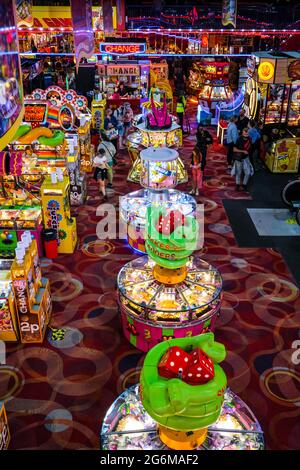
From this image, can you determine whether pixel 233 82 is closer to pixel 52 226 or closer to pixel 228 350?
pixel 52 226

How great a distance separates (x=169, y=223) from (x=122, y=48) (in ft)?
45.2

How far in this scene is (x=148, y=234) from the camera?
5535 mm

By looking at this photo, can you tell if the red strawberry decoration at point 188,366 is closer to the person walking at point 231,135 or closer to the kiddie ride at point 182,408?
the kiddie ride at point 182,408

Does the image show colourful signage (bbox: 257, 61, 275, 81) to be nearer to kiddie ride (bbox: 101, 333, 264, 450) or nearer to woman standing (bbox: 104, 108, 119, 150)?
woman standing (bbox: 104, 108, 119, 150)

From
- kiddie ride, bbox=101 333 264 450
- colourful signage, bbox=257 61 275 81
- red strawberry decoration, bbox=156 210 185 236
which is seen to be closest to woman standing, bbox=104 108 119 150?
colourful signage, bbox=257 61 275 81

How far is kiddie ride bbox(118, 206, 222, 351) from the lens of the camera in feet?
17.5

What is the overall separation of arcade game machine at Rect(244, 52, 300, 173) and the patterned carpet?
4.52 m

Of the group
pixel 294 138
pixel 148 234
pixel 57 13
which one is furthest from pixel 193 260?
pixel 57 13

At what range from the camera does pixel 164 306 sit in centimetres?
566

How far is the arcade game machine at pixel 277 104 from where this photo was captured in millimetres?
12047

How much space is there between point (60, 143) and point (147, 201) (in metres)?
2.08

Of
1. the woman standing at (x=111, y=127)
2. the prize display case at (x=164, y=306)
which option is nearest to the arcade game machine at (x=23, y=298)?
the prize display case at (x=164, y=306)

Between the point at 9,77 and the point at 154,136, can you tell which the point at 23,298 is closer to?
the point at 9,77

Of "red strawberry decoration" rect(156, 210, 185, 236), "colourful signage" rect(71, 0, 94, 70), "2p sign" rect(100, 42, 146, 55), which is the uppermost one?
"colourful signage" rect(71, 0, 94, 70)
